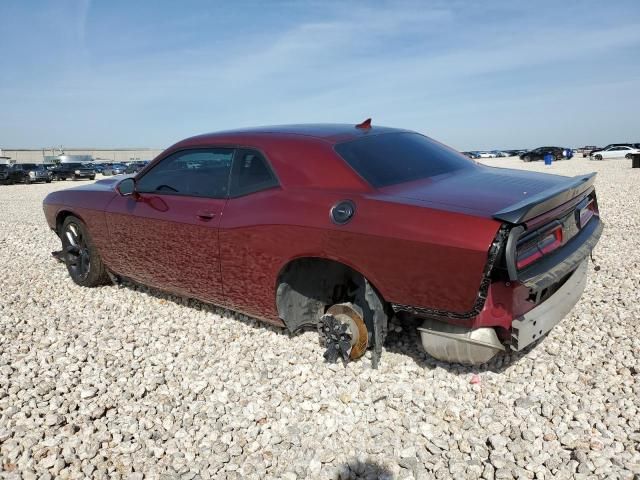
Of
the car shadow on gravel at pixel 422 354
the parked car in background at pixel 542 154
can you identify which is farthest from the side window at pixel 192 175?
the parked car in background at pixel 542 154

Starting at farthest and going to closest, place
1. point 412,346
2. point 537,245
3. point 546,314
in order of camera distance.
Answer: point 412,346, point 546,314, point 537,245

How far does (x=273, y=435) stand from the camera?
247 centimetres

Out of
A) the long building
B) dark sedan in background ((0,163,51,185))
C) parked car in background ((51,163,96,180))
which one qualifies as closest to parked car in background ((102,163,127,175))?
parked car in background ((51,163,96,180))

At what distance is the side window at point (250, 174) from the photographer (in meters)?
3.20

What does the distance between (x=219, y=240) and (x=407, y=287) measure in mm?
1411

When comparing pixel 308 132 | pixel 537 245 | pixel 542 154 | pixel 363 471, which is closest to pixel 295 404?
pixel 363 471

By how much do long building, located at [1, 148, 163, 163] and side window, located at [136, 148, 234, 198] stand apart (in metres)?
74.3

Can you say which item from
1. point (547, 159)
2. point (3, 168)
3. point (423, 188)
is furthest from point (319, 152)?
point (547, 159)

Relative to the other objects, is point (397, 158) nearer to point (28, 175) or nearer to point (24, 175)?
point (24, 175)

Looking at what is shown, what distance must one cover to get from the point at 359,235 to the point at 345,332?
73 centimetres

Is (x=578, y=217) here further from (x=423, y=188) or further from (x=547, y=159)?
→ (x=547, y=159)

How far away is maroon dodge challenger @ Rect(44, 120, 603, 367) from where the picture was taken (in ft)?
7.87

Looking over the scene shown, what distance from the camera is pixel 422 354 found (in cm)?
323

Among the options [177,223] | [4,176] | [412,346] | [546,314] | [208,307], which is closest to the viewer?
[546,314]
